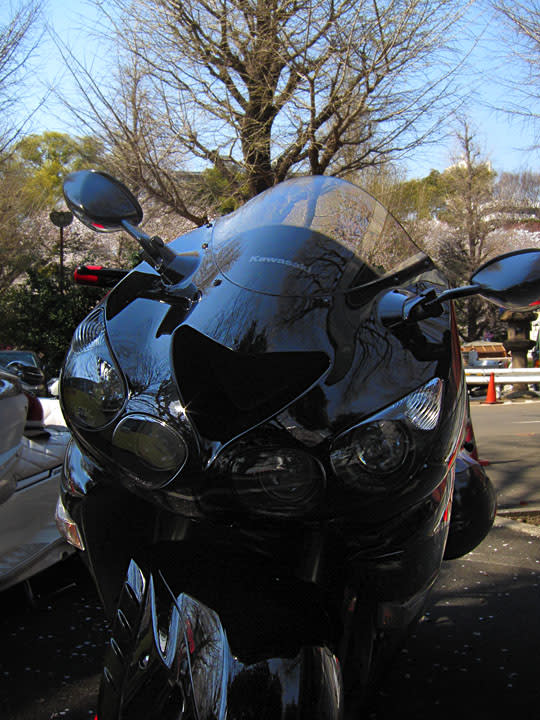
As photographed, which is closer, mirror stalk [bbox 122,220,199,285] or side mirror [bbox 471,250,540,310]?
side mirror [bbox 471,250,540,310]

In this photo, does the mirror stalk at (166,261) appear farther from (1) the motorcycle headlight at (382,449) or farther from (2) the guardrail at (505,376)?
(2) the guardrail at (505,376)

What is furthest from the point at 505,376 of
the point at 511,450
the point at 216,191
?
the point at 216,191

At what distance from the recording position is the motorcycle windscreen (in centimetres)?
162

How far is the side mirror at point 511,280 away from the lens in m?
1.66

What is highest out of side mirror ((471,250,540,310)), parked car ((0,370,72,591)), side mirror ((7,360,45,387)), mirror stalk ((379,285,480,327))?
side mirror ((471,250,540,310))

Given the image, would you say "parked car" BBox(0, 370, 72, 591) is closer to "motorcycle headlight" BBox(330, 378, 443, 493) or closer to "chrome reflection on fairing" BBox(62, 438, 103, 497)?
"chrome reflection on fairing" BBox(62, 438, 103, 497)

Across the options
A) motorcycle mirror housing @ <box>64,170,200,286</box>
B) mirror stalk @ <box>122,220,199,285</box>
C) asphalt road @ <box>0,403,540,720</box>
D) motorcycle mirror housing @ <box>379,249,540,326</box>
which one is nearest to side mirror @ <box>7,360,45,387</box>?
asphalt road @ <box>0,403,540,720</box>

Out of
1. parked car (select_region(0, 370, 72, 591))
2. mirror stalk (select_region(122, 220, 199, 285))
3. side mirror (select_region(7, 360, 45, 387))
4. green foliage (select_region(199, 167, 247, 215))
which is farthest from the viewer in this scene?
green foliage (select_region(199, 167, 247, 215))

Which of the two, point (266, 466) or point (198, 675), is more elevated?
point (266, 466)

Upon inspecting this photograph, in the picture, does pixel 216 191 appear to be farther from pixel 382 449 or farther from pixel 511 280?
pixel 382 449

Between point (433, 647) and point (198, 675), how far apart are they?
1793 millimetres

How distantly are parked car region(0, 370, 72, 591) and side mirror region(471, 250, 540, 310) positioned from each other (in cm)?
217

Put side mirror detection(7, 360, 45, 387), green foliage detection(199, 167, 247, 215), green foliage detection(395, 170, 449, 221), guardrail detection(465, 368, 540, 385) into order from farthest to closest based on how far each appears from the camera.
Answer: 1. green foliage detection(395, 170, 449, 221)
2. guardrail detection(465, 368, 540, 385)
3. green foliage detection(199, 167, 247, 215)
4. side mirror detection(7, 360, 45, 387)

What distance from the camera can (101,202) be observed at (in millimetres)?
2041
